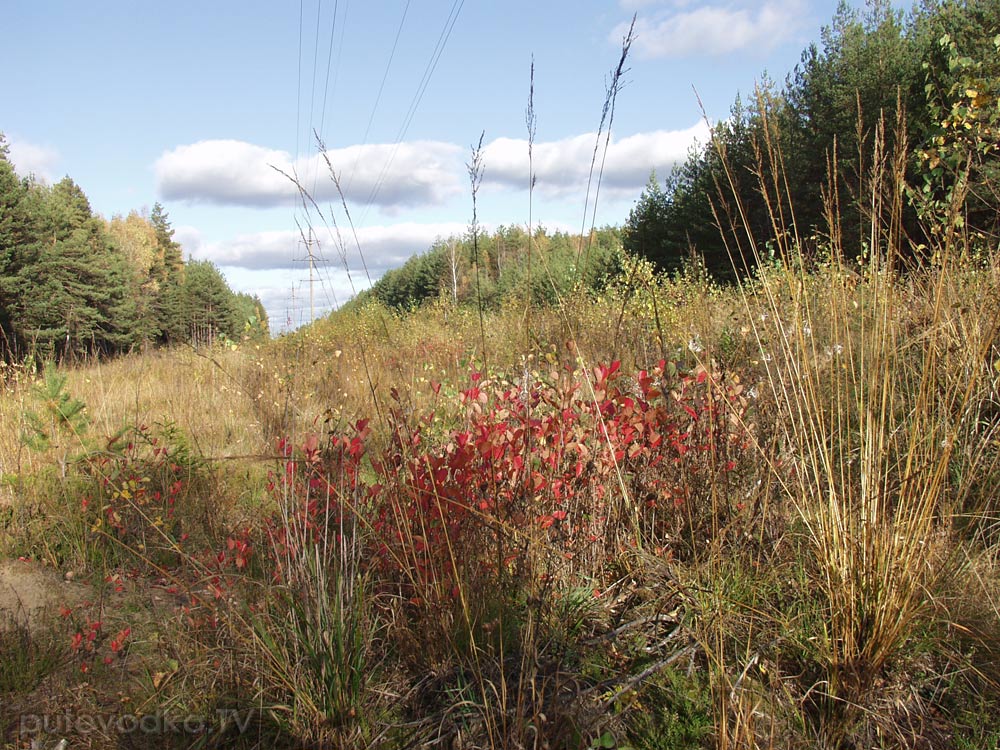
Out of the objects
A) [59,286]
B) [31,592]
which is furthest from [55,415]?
[59,286]

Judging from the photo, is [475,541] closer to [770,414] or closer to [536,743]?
[536,743]

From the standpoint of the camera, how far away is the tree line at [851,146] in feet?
5.89

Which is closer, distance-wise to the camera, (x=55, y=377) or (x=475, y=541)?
(x=475, y=541)

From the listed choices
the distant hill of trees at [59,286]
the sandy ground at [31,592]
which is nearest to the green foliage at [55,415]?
the sandy ground at [31,592]

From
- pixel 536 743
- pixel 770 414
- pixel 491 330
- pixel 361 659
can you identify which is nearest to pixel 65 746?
pixel 361 659

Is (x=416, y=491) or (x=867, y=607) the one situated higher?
(x=416, y=491)

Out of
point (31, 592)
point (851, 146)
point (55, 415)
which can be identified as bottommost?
point (31, 592)

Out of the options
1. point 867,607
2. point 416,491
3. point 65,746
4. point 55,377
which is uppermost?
point 55,377

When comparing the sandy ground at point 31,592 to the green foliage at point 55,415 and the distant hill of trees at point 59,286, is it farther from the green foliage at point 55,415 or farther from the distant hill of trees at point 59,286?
the distant hill of trees at point 59,286

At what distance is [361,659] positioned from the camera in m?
1.55

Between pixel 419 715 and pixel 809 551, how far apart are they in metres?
1.17

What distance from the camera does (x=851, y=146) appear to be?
1089 cm

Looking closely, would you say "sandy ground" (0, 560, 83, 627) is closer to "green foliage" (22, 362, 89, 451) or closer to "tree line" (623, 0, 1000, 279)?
"green foliage" (22, 362, 89, 451)

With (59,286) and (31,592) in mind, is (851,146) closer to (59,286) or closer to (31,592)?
(31,592)
